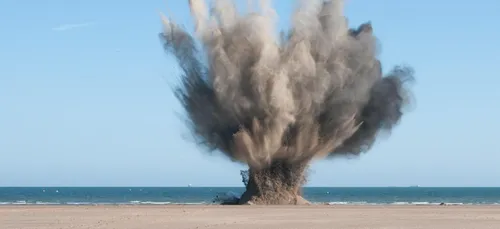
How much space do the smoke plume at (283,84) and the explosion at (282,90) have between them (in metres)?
0.05

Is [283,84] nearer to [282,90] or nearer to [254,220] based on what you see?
[282,90]

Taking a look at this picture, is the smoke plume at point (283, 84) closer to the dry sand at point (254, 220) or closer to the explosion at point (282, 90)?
the explosion at point (282, 90)

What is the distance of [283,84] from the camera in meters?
42.7

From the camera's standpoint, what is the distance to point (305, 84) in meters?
43.7

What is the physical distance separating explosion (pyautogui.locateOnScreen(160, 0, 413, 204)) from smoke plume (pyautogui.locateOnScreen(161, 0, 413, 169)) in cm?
5

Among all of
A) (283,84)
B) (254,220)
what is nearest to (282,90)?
(283,84)

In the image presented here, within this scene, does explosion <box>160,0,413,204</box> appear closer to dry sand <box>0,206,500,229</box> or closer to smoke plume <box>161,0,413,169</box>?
smoke plume <box>161,0,413,169</box>

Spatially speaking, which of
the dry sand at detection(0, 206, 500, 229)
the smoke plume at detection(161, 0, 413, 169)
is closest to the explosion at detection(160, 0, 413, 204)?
the smoke plume at detection(161, 0, 413, 169)

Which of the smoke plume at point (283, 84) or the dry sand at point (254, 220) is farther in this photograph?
the smoke plume at point (283, 84)

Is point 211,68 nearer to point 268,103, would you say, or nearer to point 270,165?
point 268,103

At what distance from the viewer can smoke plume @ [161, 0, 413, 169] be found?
42.8 meters

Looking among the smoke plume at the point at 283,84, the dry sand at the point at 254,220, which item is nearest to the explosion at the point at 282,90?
the smoke plume at the point at 283,84

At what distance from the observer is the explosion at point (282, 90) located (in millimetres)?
42844

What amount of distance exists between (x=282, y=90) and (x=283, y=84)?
0.30 meters
